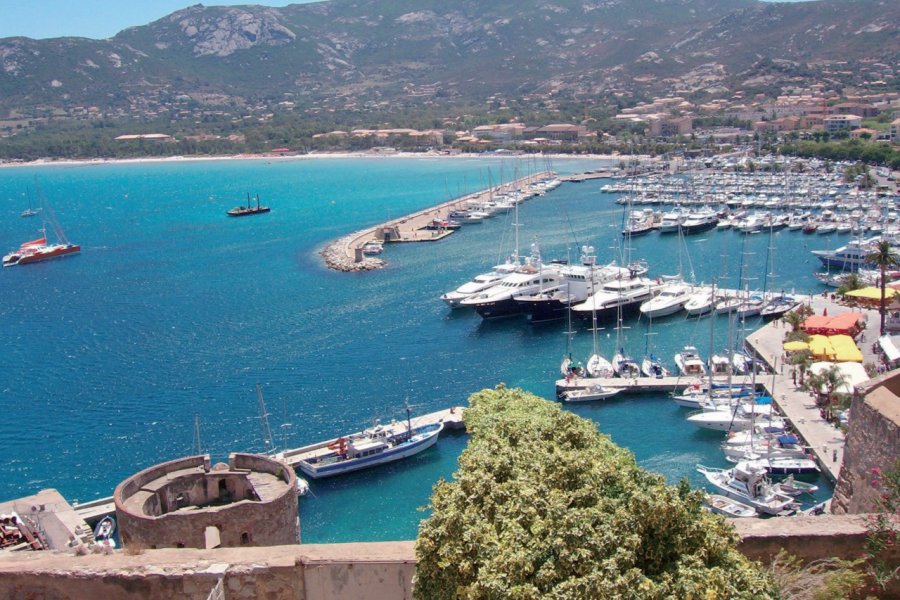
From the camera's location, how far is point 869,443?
39.2 ft

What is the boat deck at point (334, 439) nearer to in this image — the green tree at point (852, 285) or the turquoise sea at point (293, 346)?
the turquoise sea at point (293, 346)

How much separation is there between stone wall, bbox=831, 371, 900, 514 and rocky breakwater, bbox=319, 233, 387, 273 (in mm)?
47884

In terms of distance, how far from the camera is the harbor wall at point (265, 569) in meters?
8.35

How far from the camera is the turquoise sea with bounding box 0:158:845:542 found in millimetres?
27766

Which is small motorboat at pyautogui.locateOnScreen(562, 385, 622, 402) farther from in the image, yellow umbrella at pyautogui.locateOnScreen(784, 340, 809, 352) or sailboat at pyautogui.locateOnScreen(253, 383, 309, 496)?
sailboat at pyautogui.locateOnScreen(253, 383, 309, 496)

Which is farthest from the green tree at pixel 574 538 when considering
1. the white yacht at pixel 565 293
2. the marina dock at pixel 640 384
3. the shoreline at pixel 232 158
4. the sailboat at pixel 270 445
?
the shoreline at pixel 232 158

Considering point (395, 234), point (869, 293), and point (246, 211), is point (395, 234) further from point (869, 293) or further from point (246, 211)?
point (869, 293)

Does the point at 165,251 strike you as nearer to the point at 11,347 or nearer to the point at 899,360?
the point at 11,347

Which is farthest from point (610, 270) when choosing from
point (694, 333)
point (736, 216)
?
point (736, 216)

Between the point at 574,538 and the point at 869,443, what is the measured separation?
657 centimetres

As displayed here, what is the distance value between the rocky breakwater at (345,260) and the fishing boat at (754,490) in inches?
1503

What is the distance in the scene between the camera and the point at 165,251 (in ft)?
235

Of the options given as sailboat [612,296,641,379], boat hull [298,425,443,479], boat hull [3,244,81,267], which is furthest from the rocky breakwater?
boat hull [298,425,443,479]

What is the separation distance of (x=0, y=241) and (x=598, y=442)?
84905 mm
